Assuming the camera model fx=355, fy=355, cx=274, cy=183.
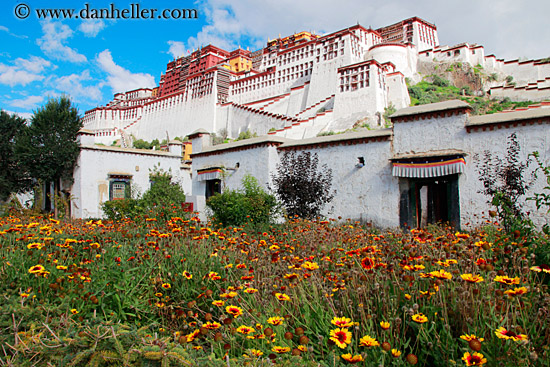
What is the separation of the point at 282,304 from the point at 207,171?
12037mm

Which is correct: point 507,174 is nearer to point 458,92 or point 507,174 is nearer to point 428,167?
point 428,167

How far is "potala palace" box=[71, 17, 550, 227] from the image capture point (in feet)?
29.3

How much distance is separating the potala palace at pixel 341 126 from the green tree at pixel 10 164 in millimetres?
6025

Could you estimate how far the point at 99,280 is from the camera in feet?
10.5

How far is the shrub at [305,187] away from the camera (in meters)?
10.6

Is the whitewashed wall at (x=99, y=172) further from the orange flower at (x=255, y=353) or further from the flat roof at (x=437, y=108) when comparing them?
the orange flower at (x=255, y=353)

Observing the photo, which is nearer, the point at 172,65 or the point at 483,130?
the point at 483,130

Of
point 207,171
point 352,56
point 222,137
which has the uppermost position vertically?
point 352,56

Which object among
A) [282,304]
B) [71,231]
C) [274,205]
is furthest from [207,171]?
[282,304]

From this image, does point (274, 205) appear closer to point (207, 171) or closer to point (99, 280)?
point (207, 171)

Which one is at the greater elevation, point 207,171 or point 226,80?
point 226,80

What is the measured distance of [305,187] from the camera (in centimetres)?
1061

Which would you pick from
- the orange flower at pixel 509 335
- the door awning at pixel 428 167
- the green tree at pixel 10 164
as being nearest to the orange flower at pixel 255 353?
the orange flower at pixel 509 335

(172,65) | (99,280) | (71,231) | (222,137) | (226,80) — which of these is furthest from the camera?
(172,65)
